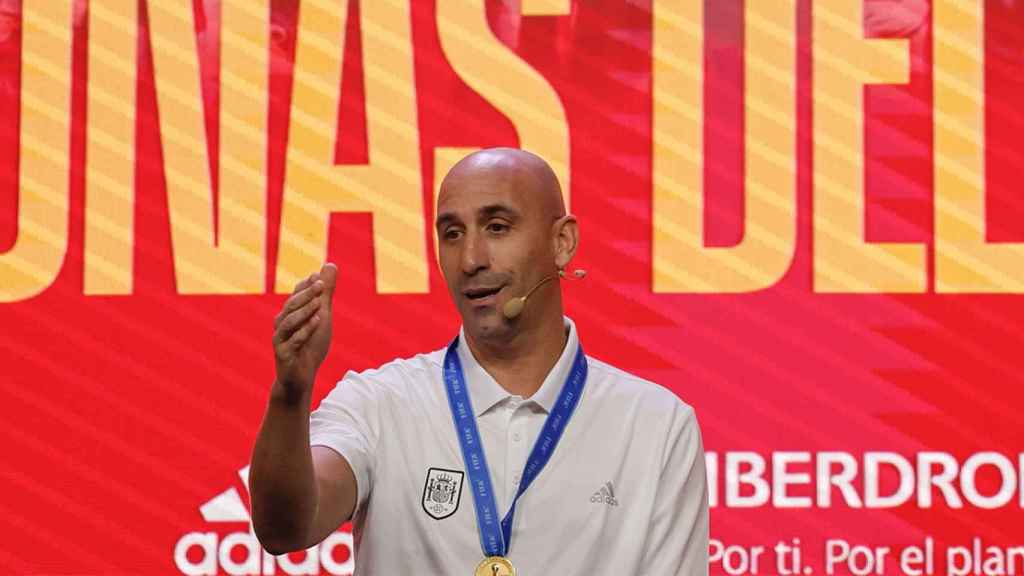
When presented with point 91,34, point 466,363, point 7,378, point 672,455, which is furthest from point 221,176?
point 672,455

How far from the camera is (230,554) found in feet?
10.5

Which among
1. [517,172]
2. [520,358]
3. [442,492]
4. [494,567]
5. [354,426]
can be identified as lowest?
[494,567]

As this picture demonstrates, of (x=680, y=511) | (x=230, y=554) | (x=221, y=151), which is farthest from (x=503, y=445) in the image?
(x=221, y=151)

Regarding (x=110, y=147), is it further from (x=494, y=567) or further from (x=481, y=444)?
(x=494, y=567)

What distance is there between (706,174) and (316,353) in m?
1.86

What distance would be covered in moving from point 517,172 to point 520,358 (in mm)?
281

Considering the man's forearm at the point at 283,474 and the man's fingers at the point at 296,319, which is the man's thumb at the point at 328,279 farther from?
the man's forearm at the point at 283,474

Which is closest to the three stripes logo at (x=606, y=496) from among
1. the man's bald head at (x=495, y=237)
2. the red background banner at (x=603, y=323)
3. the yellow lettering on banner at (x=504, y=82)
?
the man's bald head at (x=495, y=237)

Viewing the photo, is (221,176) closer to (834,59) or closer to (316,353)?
(834,59)

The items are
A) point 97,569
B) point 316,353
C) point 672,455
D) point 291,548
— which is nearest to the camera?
point 316,353

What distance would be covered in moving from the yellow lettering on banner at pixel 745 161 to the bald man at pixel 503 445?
1157 millimetres

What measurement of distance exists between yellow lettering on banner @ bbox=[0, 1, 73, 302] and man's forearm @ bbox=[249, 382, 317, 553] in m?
1.76

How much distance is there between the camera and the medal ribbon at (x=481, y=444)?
1.88m

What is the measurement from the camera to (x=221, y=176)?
3.30 metres
